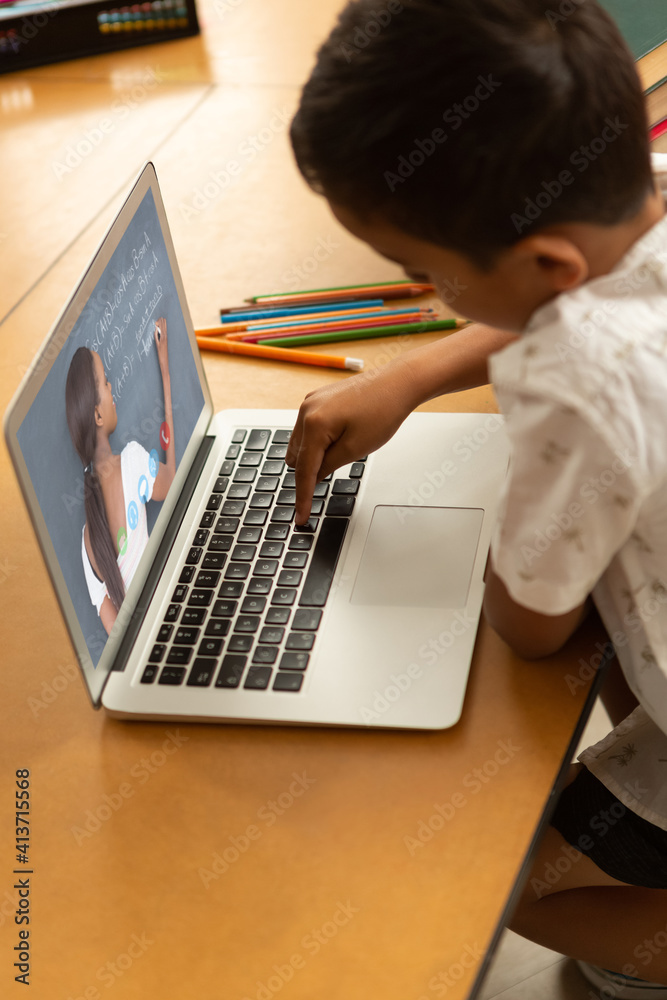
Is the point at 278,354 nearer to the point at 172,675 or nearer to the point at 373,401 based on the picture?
the point at 373,401

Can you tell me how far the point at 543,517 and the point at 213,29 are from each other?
1.46m

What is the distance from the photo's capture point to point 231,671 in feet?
2.24

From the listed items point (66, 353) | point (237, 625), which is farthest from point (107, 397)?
point (237, 625)

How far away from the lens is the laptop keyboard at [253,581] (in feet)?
2.26

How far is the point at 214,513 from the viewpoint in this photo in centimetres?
82

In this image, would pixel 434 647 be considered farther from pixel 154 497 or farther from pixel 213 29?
pixel 213 29

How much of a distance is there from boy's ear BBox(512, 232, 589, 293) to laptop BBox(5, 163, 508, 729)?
10.1 inches
